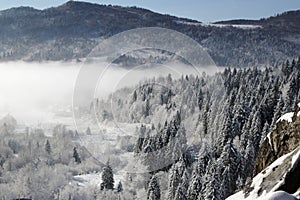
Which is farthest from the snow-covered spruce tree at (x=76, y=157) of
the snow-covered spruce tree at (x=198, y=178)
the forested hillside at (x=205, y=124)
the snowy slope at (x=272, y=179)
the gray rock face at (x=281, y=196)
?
the gray rock face at (x=281, y=196)

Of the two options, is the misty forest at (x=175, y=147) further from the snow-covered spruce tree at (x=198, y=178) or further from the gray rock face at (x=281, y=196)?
the snow-covered spruce tree at (x=198, y=178)

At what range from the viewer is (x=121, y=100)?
Result: 18762 centimetres

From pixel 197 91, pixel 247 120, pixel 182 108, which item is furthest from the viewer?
pixel 197 91

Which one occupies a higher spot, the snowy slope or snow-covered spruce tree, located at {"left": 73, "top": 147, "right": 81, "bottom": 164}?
the snowy slope

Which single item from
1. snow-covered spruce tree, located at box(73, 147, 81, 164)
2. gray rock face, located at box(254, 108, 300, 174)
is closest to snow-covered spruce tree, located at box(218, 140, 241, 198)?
gray rock face, located at box(254, 108, 300, 174)

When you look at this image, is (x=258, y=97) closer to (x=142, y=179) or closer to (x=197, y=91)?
(x=142, y=179)

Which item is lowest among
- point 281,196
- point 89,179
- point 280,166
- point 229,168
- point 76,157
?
point 89,179

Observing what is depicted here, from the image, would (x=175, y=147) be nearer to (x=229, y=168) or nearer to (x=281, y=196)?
(x=229, y=168)

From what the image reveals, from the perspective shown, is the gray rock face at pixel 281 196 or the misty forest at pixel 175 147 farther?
the misty forest at pixel 175 147

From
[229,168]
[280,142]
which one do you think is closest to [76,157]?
[229,168]

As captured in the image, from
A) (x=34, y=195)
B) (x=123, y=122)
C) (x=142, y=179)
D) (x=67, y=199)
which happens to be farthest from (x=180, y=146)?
(x=123, y=122)

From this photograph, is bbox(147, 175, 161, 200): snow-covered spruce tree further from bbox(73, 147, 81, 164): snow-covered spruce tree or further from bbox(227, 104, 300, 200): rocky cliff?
bbox(73, 147, 81, 164): snow-covered spruce tree

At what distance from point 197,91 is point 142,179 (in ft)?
244

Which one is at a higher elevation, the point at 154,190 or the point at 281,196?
the point at 281,196
